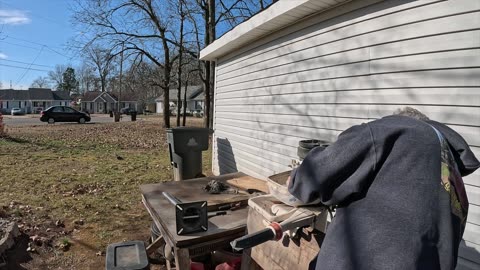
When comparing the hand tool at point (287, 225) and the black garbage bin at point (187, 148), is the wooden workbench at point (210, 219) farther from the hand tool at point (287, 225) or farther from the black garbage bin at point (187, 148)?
the black garbage bin at point (187, 148)

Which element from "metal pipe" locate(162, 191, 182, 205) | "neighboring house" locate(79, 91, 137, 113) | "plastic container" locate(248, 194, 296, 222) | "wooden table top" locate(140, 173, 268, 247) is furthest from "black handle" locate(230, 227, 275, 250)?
"neighboring house" locate(79, 91, 137, 113)

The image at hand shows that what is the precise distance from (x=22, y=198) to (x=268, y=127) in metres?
4.50

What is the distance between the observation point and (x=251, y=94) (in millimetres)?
6461

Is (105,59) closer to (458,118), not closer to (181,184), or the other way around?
(181,184)

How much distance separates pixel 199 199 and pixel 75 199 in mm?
3443

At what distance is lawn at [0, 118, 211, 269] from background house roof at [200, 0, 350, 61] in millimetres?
3359

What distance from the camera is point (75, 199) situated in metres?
6.32

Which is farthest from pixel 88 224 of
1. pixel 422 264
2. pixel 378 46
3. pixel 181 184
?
pixel 422 264

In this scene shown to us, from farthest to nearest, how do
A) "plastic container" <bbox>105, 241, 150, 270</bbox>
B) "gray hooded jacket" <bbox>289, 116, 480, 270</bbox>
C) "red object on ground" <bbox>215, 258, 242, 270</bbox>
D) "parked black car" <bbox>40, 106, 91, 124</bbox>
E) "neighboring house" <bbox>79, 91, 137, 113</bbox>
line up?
"neighboring house" <bbox>79, 91, 137, 113</bbox>, "parked black car" <bbox>40, 106, 91, 124</bbox>, "red object on ground" <bbox>215, 258, 242, 270</bbox>, "plastic container" <bbox>105, 241, 150, 270</bbox>, "gray hooded jacket" <bbox>289, 116, 480, 270</bbox>

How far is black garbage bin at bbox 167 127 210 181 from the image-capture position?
655 cm

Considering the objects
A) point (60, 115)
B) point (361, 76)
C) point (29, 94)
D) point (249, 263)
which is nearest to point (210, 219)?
point (249, 263)

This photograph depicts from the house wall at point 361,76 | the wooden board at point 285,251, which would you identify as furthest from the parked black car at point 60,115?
the wooden board at point 285,251

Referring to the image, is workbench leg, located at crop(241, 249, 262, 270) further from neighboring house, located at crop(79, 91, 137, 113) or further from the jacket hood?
neighboring house, located at crop(79, 91, 137, 113)

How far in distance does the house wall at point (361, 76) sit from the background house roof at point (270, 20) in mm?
120
